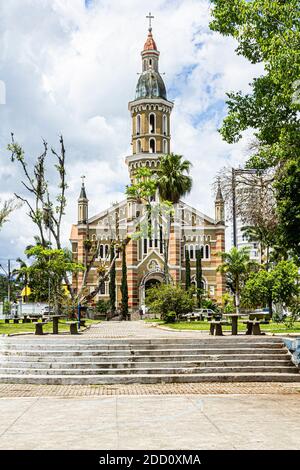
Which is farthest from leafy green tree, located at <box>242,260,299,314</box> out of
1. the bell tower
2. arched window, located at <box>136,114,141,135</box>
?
arched window, located at <box>136,114,141,135</box>

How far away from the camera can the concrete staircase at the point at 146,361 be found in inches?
470

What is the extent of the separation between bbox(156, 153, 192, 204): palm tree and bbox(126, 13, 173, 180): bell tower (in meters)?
19.4

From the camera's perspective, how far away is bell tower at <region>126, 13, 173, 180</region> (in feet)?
205

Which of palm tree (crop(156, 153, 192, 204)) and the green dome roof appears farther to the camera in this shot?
the green dome roof

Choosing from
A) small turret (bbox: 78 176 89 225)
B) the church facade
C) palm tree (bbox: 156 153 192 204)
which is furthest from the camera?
small turret (bbox: 78 176 89 225)

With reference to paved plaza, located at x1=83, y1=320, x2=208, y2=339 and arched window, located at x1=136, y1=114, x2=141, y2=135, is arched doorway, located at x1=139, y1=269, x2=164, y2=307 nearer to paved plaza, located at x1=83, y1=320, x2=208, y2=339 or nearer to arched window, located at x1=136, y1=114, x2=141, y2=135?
arched window, located at x1=136, y1=114, x2=141, y2=135

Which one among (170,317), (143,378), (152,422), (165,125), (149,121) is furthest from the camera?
(165,125)

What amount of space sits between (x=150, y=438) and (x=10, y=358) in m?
7.56

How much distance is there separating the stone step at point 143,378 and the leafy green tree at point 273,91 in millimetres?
6720

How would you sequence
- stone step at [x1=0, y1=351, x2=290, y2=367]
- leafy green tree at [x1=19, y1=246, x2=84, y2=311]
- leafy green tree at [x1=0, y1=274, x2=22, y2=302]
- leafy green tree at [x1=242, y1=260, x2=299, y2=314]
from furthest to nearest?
leafy green tree at [x1=0, y1=274, x2=22, y2=302], leafy green tree at [x1=19, y1=246, x2=84, y2=311], leafy green tree at [x1=242, y1=260, x2=299, y2=314], stone step at [x1=0, y1=351, x2=290, y2=367]

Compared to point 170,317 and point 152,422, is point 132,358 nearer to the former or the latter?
point 152,422

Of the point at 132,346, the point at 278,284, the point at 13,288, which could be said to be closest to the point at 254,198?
the point at 278,284

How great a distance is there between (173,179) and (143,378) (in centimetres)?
3078

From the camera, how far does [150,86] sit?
63188 millimetres
